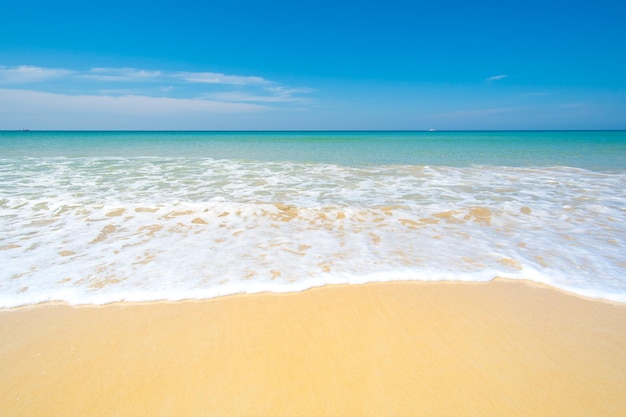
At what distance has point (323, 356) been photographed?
231 cm

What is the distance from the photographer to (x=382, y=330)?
2.60 metres

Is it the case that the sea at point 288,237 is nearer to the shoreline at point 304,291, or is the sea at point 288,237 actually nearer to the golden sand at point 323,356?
the shoreline at point 304,291

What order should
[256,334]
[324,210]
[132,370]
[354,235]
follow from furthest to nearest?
[324,210] < [354,235] < [256,334] < [132,370]

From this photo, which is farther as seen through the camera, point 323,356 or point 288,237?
point 288,237

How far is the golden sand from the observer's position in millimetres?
1935

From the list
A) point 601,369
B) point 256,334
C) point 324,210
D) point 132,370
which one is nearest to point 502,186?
point 324,210

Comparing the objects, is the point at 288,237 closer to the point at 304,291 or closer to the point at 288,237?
the point at 288,237

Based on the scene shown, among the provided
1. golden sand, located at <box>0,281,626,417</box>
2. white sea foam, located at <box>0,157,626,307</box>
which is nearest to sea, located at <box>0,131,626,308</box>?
white sea foam, located at <box>0,157,626,307</box>

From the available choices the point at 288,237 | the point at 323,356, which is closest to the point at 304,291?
the point at 323,356

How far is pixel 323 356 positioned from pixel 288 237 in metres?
2.57

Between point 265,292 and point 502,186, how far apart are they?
26.2ft

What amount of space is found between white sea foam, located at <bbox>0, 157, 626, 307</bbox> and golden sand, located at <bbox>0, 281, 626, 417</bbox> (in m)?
0.40

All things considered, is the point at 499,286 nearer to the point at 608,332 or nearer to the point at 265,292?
the point at 608,332

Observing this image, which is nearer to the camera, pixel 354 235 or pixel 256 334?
pixel 256 334
